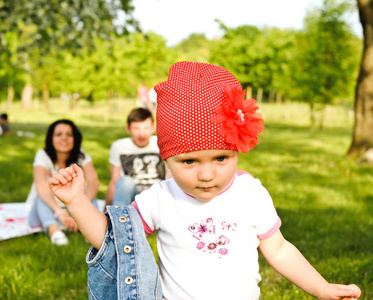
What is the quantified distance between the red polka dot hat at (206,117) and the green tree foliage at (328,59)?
23.8m

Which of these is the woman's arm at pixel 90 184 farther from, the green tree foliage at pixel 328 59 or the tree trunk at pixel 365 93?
the green tree foliage at pixel 328 59

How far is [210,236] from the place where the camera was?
197 centimetres

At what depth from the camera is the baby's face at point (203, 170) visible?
6.11ft

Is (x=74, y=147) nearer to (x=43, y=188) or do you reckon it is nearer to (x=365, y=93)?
(x=43, y=188)

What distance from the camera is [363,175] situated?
8.69 meters

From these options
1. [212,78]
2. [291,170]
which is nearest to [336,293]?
[212,78]

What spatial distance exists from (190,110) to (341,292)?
1129mm

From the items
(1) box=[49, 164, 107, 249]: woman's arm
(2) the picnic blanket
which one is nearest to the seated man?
(2) the picnic blanket

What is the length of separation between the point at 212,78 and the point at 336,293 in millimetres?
1199

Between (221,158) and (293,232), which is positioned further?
(293,232)

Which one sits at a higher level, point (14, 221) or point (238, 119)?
point (238, 119)

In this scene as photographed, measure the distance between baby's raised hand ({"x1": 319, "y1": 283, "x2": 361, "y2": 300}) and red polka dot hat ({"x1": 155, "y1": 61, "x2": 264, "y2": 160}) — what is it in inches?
31.7

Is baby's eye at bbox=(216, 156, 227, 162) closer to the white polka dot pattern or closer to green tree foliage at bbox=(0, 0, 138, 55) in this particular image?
the white polka dot pattern

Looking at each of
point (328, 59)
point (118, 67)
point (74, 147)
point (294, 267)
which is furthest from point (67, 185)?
point (118, 67)
